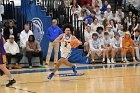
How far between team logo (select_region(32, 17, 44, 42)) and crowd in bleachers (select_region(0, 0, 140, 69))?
840 millimetres

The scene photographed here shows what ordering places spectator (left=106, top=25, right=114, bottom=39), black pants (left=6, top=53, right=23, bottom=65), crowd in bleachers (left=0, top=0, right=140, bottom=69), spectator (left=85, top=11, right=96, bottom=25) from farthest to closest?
spectator (left=85, top=11, right=96, bottom=25), spectator (left=106, top=25, right=114, bottom=39), crowd in bleachers (left=0, top=0, right=140, bottom=69), black pants (left=6, top=53, right=23, bottom=65)

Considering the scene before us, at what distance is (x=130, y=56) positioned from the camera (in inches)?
719

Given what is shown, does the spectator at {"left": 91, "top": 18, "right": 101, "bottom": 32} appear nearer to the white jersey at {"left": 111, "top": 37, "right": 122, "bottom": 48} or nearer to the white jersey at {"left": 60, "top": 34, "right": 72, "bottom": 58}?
the white jersey at {"left": 111, "top": 37, "right": 122, "bottom": 48}

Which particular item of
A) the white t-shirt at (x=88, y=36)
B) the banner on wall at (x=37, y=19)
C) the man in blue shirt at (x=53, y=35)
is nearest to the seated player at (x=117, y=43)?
the white t-shirt at (x=88, y=36)

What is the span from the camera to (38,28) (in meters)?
17.7

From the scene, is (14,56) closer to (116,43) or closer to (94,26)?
(94,26)

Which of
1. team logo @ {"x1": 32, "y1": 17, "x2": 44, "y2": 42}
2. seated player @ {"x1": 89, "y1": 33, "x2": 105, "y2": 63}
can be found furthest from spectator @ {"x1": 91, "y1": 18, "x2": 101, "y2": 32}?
team logo @ {"x1": 32, "y1": 17, "x2": 44, "y2": 42}

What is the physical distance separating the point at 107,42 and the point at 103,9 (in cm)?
330

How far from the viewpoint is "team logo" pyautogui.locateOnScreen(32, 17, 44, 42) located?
17547 mm

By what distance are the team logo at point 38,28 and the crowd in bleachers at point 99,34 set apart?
2.76ft

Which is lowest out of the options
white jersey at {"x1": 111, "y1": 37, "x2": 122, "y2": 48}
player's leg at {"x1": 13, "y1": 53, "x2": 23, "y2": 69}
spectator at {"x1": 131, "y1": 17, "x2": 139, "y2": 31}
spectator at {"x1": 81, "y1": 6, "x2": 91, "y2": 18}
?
player's leg at {"x1": 13, "y1": 53, "x2": 23, "y2": 69}

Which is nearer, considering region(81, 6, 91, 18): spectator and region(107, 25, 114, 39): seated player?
region(107, 25, 114, 39): seated player

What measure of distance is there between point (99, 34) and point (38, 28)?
9.51 ft

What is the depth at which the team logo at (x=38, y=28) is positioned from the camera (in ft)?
57.6
